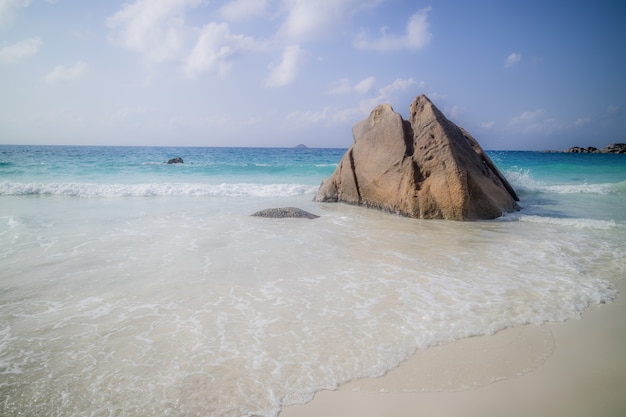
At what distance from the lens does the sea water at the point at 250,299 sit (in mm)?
2291

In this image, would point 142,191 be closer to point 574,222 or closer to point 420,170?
point 420,170

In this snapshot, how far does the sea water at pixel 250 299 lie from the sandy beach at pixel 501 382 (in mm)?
137

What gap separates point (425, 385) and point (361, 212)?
6.57m

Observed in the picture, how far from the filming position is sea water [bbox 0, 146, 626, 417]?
7.52 ft

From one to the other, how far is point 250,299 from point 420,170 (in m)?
5.94

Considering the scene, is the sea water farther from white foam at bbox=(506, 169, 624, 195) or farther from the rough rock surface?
white foam at bbox=(506, 169, 624, 195)

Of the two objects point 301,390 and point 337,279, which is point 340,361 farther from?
point 337,279

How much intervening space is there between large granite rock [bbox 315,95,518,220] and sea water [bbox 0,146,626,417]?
80 centimetres

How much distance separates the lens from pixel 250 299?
357cm

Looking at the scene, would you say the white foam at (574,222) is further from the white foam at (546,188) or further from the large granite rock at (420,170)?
the white foam at (546,188)

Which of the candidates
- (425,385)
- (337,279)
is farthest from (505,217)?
(425,385)

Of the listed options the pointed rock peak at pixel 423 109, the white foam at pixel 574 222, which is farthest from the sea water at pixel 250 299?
the pointed rock peak at pixel 423 109

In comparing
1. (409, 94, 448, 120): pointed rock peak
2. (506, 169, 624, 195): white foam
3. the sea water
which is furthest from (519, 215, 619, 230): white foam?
(506, 169, 624, 195): white foam

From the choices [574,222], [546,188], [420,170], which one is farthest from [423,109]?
[546,188]
